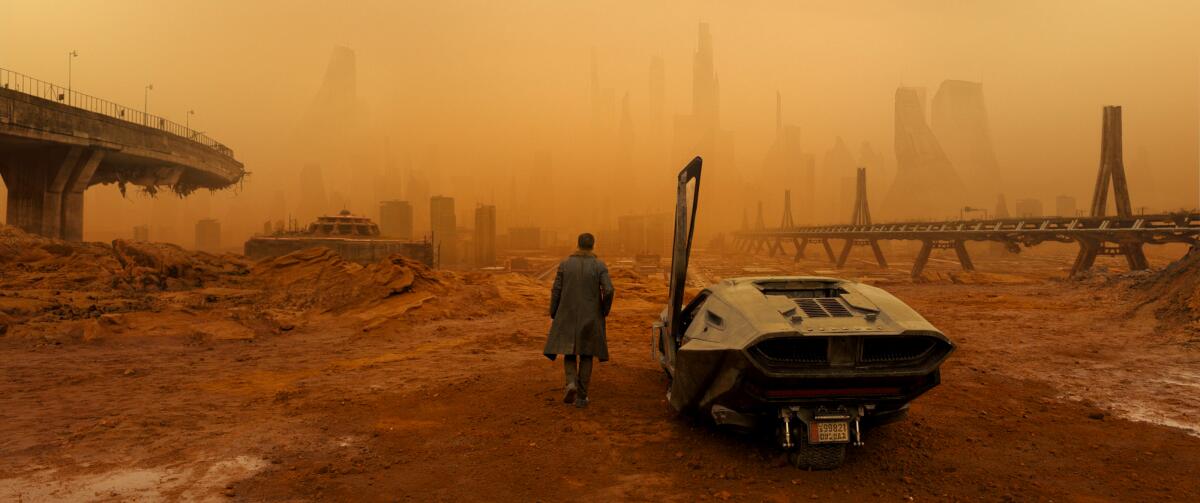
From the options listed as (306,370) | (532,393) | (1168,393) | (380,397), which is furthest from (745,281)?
(306,370)

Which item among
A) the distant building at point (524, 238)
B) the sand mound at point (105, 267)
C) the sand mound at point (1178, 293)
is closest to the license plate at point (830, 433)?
the sand mound at point (1178, 293)

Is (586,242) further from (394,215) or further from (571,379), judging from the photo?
(394,215)

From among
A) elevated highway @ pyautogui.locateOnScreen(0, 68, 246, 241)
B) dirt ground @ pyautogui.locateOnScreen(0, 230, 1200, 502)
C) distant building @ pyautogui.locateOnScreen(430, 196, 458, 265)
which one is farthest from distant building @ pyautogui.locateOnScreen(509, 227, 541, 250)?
dirt ground @ pyautogui.locateOnScreen(0, 230, 1200, 502)

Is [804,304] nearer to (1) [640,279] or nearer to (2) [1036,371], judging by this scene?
(2) [1036,371]

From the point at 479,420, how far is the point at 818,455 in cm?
309

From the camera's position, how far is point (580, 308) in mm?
6039

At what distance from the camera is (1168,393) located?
6727mm

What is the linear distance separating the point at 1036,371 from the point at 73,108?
36.3 metres

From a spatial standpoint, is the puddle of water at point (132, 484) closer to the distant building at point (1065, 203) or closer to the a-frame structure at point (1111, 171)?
the a-frame structure at point (1111, 171)

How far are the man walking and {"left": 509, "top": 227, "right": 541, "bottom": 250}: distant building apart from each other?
112596 millimetres

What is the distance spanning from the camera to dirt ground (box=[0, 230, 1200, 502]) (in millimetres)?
4086

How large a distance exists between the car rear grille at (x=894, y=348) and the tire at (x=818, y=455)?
2.32 feet

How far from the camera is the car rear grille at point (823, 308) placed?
13.7 ft

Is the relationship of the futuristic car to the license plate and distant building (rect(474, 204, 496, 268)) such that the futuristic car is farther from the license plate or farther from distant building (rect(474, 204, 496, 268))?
distant building (rect(474, 204, 496, 268))
